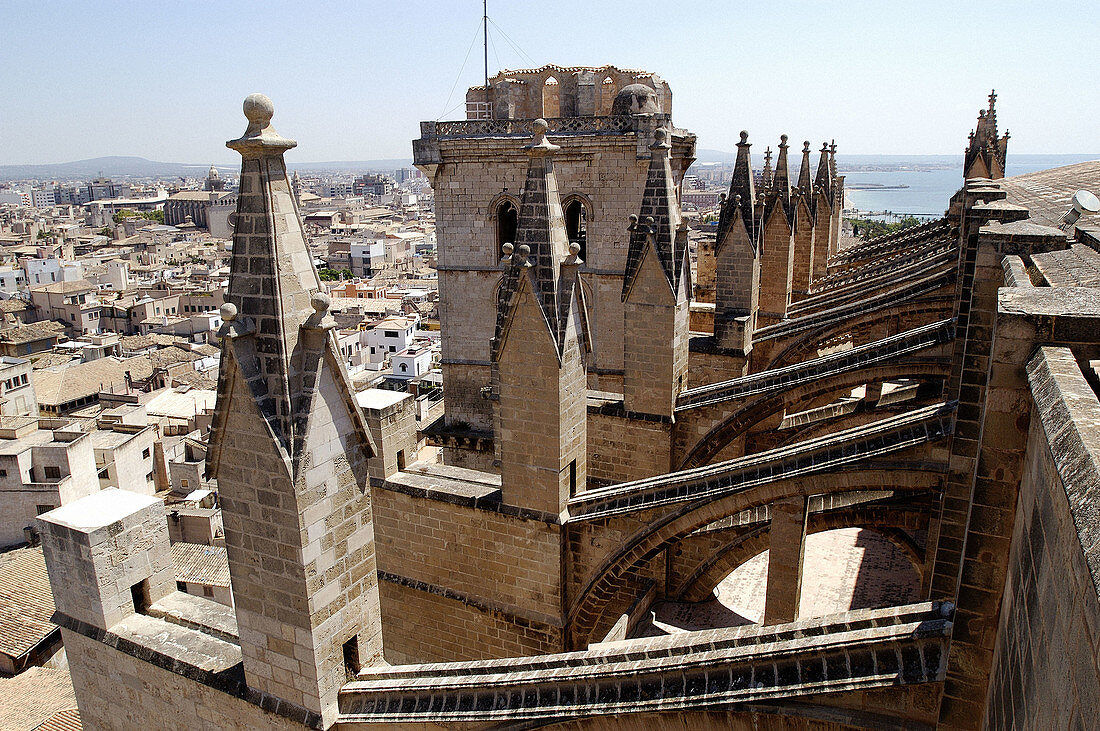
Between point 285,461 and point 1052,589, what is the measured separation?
465cm

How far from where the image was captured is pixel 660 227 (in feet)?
34.7

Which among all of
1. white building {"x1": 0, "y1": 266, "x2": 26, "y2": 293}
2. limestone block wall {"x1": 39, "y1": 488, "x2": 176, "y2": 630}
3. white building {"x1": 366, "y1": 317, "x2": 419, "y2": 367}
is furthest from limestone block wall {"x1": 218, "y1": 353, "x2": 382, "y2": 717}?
white building {"x1": 0, "y1": 266, "x2": 26, "y2": 293}

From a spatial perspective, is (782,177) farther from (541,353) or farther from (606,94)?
(541,353)

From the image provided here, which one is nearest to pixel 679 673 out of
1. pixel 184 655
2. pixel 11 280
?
pixel 184 655

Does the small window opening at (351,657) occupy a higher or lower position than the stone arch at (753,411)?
lower

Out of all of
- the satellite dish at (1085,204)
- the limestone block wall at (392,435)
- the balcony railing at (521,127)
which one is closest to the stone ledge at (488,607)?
the limestone block wall at (392,435)

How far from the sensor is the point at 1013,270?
16.4 ft

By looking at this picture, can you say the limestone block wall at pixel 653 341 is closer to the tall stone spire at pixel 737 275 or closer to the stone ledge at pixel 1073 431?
the tall stone spire at pixel 737 275

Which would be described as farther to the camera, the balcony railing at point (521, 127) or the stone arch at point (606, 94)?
the stone arch at point (606, 94)

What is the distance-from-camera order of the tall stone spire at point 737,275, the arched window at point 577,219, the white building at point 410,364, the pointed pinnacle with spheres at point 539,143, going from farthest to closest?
1. the white building at point 410,364
2. the arched window at point 577,219
3. the tall stone spire at point 737,275
4. the pointed pinnacle with spheres at point 539,143

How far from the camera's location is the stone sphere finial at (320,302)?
5105 millimetres

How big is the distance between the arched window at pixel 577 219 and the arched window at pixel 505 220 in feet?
3.97

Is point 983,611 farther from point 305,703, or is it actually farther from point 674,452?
point 674,452

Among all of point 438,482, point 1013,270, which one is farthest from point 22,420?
point 1013,270
